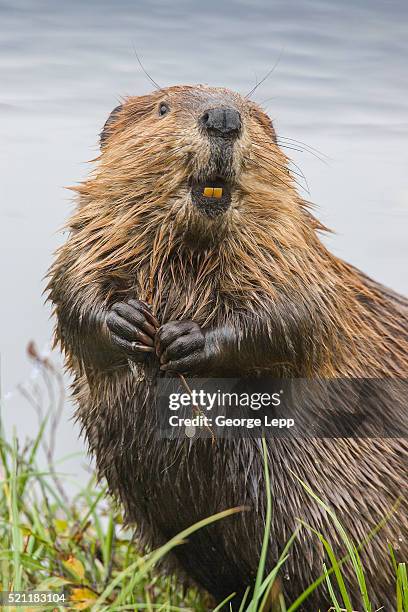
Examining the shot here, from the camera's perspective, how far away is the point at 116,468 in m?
2.65

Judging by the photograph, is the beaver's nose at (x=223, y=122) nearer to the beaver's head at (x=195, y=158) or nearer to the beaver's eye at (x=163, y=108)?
the beaver's head at (x=195, y=158)

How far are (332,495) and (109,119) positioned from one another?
3.71 ft

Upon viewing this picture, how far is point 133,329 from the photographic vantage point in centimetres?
238

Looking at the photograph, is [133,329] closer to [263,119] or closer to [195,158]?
[195,158]

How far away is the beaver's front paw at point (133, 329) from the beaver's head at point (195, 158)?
0.24 m

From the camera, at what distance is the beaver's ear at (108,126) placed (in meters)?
2.77

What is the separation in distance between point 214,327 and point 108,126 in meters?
0.68

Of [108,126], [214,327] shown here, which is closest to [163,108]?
[108,126]

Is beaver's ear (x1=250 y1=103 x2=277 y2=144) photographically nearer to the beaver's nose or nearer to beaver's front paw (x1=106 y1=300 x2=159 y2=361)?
the beaver's nose

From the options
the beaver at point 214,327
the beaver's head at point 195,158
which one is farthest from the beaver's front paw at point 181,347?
the beaver's head at point 195,158

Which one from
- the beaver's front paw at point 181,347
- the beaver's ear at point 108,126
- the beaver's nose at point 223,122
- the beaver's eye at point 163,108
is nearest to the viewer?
the beaver's nose at point 223,122

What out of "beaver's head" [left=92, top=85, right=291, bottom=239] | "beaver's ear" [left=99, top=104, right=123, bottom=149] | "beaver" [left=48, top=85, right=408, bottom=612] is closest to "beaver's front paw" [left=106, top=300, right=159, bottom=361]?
"beaver" [left=48, top=85, right=408, bottom=612]

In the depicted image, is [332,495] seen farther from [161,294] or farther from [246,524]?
[161,294]

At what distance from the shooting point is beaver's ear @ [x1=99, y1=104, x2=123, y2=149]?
2770mm
